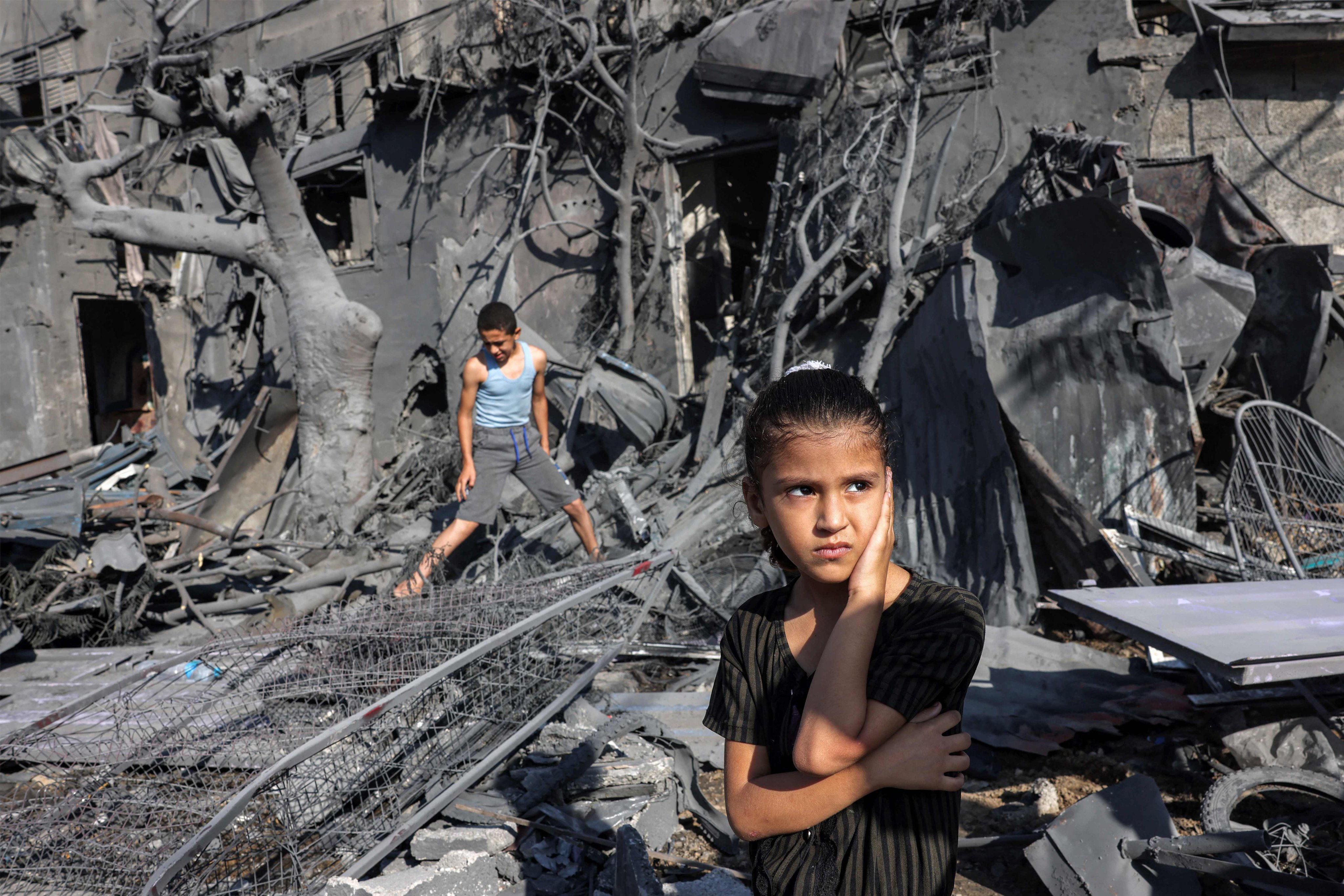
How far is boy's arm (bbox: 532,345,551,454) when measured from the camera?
5539 mm

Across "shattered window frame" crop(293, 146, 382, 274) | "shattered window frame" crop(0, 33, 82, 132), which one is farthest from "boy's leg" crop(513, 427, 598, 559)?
"shattered window frame" crop(0, 33, 82, 132)

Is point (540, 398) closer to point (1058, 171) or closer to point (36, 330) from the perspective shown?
point (1058, 171)

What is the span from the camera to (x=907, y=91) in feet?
24.6

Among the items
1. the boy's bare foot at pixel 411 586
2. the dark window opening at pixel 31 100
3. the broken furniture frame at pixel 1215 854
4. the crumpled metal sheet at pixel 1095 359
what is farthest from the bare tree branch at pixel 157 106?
the dark window opening at pixel 31 100

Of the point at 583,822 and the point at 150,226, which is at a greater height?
the point at 150,226

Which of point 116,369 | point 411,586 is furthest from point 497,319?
point 116,369

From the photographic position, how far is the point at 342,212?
1287 centimetres

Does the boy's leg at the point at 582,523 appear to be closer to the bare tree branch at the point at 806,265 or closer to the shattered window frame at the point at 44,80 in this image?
the bare tree branch at the point at 806,265

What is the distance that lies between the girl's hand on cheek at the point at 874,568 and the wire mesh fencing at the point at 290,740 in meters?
1.82

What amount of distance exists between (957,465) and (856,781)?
441 cm

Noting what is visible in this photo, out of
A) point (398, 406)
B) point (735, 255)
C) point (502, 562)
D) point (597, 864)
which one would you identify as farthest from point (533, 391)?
point (735, 255)

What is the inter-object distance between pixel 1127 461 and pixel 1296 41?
14.1 ft

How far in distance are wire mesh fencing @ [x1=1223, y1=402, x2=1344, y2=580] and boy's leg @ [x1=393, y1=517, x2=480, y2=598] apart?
3.91 m

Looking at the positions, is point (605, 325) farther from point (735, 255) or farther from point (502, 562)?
point (502, 562)
